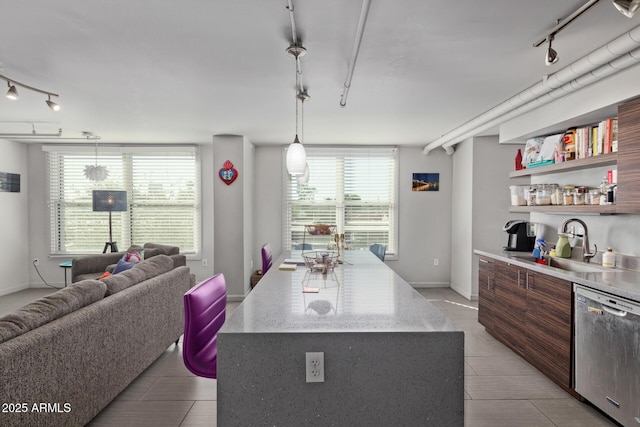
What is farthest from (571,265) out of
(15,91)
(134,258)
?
(15,91)

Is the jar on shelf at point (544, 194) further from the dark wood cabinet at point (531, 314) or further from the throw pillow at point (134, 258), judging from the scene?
the throw pillow at point (134, 258)

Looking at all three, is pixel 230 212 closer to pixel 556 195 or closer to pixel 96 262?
pixel 96 262

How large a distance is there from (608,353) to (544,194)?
1.79m

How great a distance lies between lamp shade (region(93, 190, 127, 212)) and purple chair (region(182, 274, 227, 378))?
442 centimetres

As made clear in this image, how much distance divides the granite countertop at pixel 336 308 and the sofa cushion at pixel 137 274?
1.15 metres

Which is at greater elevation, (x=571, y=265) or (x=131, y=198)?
(x=131, y=198)

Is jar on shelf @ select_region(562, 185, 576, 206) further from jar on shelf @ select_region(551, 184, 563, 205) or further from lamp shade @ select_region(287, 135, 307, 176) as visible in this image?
lamp shade @ select_region(287, 135, 307, 176)

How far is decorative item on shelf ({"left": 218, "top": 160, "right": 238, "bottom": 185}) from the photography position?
542cm

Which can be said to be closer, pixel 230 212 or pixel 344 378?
pixel 344 378

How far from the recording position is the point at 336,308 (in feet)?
5.98

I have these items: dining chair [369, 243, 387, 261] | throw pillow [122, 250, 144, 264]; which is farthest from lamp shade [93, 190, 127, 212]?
dining chair [369, 243, 387, 261]

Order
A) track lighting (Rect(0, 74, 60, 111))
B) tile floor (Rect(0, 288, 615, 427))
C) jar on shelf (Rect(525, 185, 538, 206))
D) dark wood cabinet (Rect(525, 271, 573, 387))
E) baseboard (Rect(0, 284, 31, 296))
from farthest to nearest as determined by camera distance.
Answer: baseboard (Rect(0, 284, 31, 296)) < jar on shelf (Rect(525, 185, 538, 206)) < track lighting (Rect(0, 74, 60, 111)) < dark wood cabinet (Rect(525, 271, 573, 387)) < tile floor (Rect(0, 288, 615, 427))

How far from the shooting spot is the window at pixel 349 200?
6.41m

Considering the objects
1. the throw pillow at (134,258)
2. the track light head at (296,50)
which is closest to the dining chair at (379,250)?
the track light head at (296,50)
